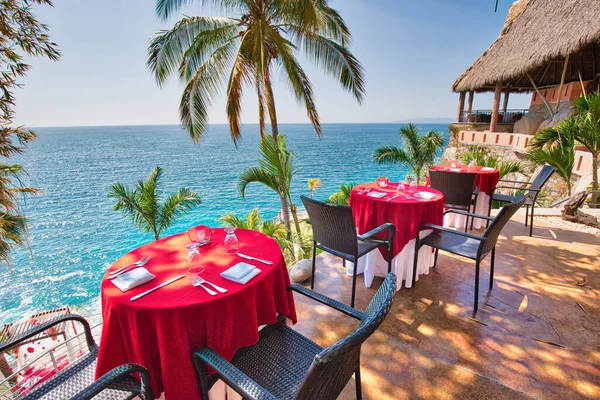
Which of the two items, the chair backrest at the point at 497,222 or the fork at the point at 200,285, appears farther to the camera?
the chair backrest at the point at 497,222

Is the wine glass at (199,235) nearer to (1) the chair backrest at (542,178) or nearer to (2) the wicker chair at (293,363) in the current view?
(2) the wicker chair at (293,363)

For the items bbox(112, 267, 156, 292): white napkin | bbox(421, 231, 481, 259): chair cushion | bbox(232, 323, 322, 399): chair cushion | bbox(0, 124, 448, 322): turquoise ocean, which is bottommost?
bbox(0, 124, 448, 322): turquoise ocean

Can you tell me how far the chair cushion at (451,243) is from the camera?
2.42 metres

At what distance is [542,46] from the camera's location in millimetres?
9797

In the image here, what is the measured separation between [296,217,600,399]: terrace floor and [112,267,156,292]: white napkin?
1329 mm

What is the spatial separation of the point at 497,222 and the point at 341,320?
5.11 ft

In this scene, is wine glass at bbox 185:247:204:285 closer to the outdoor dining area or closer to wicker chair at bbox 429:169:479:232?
the outdoor dining area

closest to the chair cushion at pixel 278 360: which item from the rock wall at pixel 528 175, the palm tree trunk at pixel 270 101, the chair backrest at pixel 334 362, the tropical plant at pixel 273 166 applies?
the chair backrest at pixel 334 362

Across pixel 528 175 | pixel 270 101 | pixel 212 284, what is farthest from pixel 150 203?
pixel 528 175

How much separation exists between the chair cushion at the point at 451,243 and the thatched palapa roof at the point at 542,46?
1033cm

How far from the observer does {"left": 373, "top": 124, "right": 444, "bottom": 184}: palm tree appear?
6.53m

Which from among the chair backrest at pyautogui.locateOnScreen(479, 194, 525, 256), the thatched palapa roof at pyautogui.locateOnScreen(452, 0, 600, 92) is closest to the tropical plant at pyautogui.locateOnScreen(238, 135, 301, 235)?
the chair backrest at pyautogui.locateOnScreen(479, 194, 525, 256)

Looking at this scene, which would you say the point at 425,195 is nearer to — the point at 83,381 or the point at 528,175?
the point at 83,381

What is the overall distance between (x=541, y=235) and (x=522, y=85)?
1642 cm
